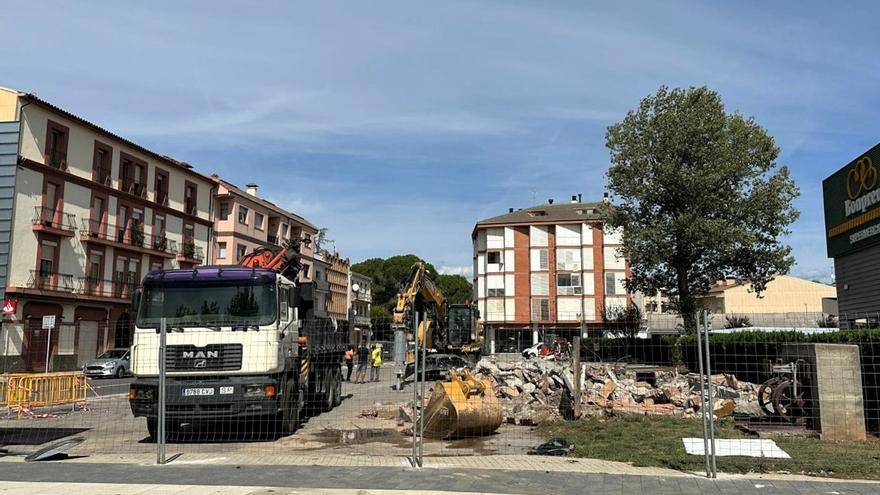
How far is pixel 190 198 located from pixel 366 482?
4818 cm

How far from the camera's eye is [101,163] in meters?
41.6

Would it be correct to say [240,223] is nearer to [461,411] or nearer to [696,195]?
[696,195]

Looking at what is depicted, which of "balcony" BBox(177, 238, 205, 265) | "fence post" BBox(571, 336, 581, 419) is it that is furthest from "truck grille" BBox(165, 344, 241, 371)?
"balcony" BBox(177, 238, 205, 265)

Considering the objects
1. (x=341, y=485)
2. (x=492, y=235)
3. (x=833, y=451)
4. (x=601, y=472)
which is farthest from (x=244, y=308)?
(x=492, y=235)

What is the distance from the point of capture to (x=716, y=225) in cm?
2952

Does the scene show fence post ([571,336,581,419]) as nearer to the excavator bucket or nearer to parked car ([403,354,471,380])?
the excavator bucket

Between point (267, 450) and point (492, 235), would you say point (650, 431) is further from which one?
point (492, 235)

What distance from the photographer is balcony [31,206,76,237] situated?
35.6 m

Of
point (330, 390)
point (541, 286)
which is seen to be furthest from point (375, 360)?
point (541, 286)

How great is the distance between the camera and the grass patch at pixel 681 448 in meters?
8.13

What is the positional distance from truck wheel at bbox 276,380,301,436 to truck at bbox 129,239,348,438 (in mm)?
60

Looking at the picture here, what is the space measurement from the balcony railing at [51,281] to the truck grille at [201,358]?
2959 centimetres

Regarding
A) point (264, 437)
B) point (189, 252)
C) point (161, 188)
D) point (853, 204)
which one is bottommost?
point (264, 437)

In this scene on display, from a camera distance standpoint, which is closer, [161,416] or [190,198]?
[161,416]
